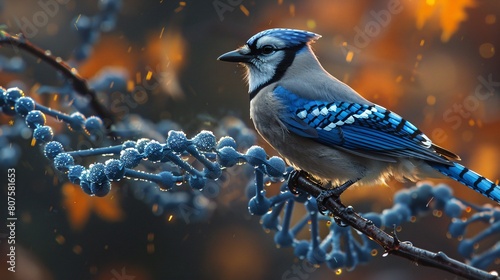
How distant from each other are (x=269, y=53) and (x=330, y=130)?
0.98 feet

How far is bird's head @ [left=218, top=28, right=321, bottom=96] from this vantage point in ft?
7.06

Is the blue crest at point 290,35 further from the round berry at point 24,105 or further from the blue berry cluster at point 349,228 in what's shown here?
the round berry at point 24,105

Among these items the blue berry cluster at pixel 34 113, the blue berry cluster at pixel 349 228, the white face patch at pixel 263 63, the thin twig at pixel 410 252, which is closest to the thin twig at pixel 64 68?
the blue berry cluster at pixel 34 113

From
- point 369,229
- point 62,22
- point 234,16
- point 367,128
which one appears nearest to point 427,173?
point 367,128

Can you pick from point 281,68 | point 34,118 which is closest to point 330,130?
point 281,68

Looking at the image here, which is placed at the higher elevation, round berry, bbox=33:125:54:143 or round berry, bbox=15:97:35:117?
round berry, bbox=15:97:35:117

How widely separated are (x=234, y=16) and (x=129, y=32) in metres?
0.45

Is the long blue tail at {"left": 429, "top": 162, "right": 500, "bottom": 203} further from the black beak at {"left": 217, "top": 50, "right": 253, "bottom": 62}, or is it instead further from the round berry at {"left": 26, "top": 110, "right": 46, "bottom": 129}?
the round berry at {"left": 26, "top": 110, "right": 46, "bottom": 129}

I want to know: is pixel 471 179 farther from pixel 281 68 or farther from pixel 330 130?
pixel 281 68

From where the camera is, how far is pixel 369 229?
1.37 metres

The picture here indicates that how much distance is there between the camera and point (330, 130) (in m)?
2.12

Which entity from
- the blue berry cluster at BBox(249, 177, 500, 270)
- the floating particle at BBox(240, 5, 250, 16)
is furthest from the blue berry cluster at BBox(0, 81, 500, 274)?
the floating particle at BBox(240, 5, 250, 16)

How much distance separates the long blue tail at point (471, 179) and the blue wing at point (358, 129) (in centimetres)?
3

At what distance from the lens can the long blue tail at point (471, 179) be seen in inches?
68.9
